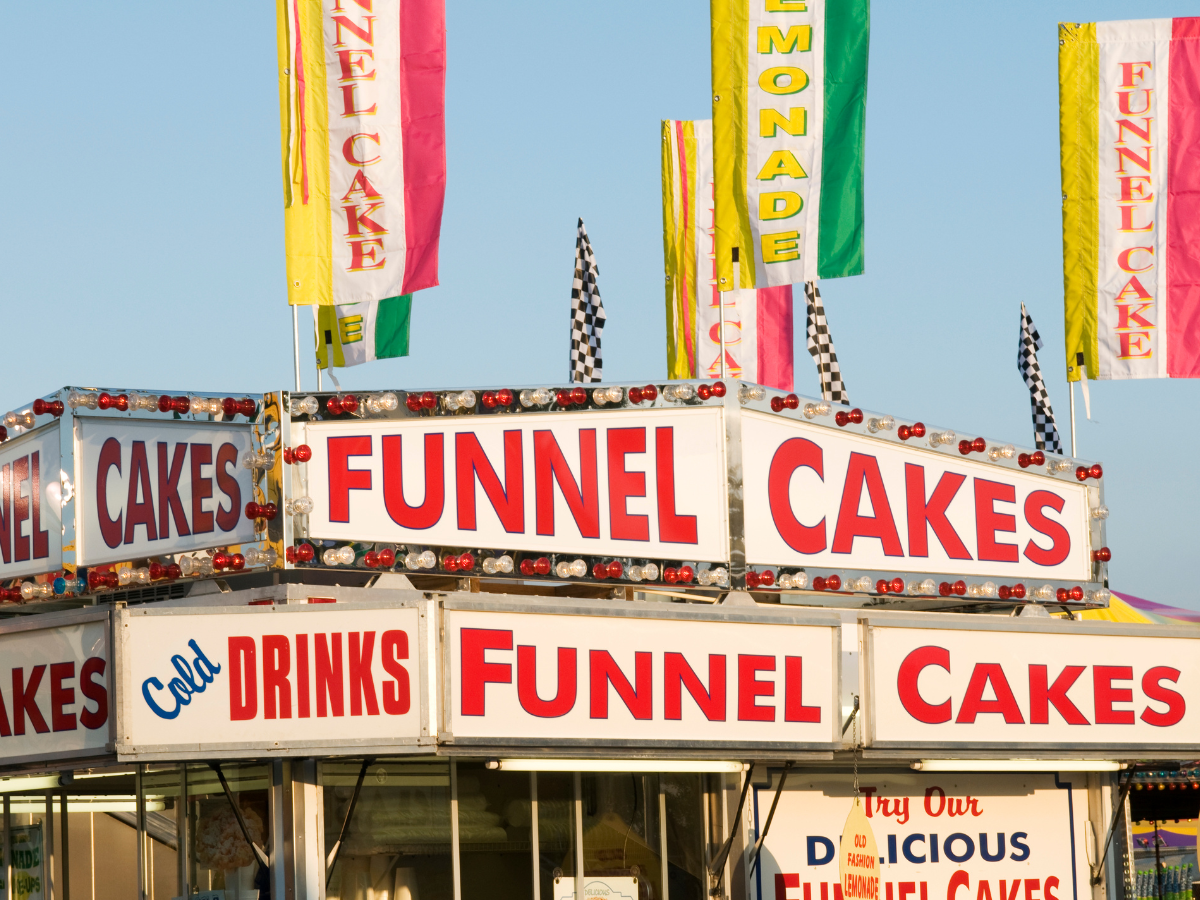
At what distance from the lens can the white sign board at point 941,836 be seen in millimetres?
12844

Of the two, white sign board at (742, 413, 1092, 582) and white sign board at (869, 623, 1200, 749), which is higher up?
white sign board at (742, 413, 1092, 582)

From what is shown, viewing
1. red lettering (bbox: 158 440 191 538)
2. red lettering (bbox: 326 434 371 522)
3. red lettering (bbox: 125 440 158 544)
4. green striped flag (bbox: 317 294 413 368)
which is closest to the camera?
red lettering (bbox: 326 434 371 522)

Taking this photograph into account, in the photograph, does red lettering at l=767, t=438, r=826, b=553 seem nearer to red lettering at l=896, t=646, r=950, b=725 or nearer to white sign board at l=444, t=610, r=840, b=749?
white sign board at l=444, t=610, r=840, b=749

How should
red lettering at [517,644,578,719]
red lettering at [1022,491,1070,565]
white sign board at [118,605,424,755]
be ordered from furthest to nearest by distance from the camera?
1. red lettering at [1022,491,1070,565]
2. red lettering at [517,644,578,719]
3. white sign board at [118,605,424,755]

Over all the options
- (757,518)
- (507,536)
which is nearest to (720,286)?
(757,518)

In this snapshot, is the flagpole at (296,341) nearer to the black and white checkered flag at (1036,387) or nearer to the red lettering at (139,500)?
the red lettering at (139,500)

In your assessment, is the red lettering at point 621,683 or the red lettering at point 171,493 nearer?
the red lettering at point 621,683

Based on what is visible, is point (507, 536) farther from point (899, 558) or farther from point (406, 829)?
point (899, 558)

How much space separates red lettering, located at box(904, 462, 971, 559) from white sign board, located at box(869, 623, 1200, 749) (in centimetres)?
84

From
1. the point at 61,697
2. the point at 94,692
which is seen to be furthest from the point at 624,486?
the point at 61,697

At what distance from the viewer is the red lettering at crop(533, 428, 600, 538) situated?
37.4ft

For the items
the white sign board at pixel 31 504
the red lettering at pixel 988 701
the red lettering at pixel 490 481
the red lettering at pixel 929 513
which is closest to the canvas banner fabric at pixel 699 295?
the red lettering at pixel 929 513

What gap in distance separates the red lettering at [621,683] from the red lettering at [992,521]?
367 centimetres

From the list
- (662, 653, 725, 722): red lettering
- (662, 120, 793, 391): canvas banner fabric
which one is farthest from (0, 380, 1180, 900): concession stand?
(662, 120, 793, 391): canvas banner fabric
